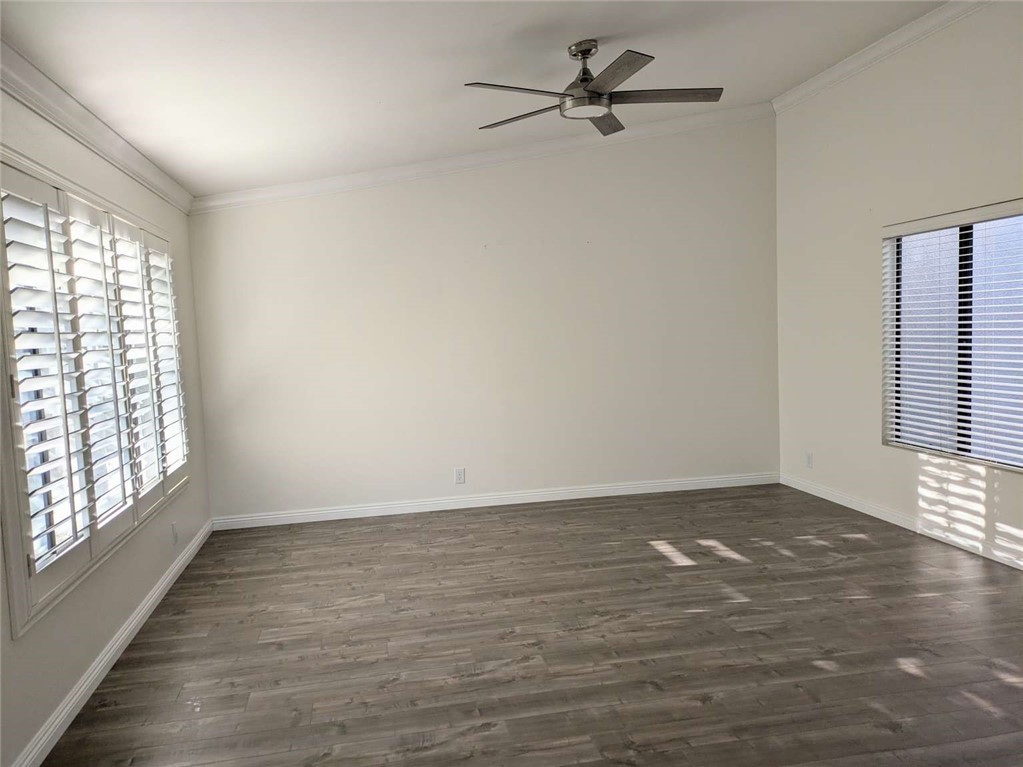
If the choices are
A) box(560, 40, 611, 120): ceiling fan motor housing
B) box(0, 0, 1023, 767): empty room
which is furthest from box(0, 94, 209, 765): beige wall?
box(560, 40, 611, 120): ceiling fan motor housing

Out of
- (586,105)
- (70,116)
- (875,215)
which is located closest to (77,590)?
(70,116)

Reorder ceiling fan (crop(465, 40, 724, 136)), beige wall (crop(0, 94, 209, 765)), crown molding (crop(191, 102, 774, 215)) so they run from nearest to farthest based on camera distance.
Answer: beige wall (crop(0, 94, 209, 765)) → ceiling fan (crop(465, 40, 724, 136)) → crown molding (crop(191, 102, 774, 215))

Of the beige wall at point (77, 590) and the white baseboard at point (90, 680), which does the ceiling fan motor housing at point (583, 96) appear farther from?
the white baseboard at point (90, 680)

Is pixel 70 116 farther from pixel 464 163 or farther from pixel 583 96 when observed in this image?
pixel 464 163

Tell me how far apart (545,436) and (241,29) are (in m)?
3.80

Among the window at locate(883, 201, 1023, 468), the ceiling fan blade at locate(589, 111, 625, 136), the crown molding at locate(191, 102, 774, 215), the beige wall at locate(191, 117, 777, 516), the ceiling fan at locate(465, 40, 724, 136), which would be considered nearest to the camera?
the ceiling fan at locate(465, 40, 724, 136)

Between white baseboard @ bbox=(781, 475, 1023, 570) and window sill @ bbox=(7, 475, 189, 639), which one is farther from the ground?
window sill @ bbox=(7, 475, 189, 639)

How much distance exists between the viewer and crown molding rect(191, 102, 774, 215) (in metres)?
5.05

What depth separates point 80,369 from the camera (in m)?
2.83

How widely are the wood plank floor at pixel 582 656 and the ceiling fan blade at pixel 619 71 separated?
2.65 meters

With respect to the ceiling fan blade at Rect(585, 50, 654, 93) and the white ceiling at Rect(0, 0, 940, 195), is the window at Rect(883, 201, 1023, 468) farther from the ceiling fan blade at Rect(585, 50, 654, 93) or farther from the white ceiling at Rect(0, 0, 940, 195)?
the ceiling fan blade at Rect(585, 50, 654, 93)

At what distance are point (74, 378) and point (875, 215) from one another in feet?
16.3

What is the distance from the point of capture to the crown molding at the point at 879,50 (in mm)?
3814

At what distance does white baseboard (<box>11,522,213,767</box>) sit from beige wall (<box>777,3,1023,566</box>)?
15.7ft
